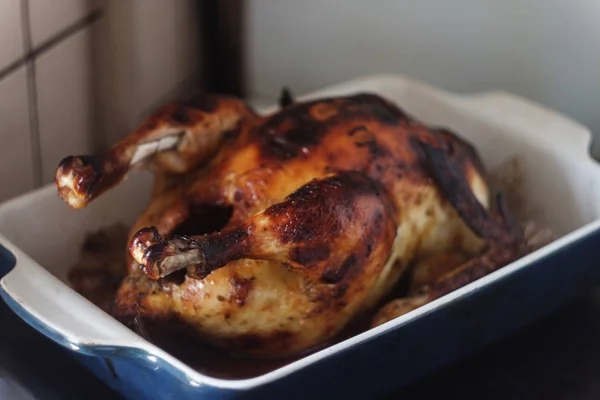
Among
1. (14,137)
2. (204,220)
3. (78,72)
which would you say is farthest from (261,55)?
(204,220)

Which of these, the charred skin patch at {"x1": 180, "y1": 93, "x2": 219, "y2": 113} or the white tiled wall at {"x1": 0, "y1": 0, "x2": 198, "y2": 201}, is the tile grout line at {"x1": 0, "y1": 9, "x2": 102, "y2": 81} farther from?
the charred skin patch at {"x1": 180, "y1": 93, "x2": 219, "y2": 113}

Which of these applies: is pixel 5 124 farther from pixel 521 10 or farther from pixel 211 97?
pixel 521 10

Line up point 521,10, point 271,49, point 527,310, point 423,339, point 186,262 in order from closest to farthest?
point 186,262, point 423,339, point 527,310, point 521,10, point 271,49

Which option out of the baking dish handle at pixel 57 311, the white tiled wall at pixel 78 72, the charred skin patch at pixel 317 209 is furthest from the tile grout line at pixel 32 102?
the charred skin patch at pixel 317 209

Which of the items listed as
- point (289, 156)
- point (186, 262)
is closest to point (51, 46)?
point (289, 156)

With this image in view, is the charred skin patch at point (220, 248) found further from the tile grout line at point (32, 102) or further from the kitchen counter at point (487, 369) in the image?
the tile grout line at point (32, 102)

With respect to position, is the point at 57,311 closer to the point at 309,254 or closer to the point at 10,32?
the point at 309,254

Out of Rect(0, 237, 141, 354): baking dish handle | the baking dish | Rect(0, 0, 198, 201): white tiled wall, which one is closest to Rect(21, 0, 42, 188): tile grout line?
Rect(0, 0, 198, 201): white tiled wall
